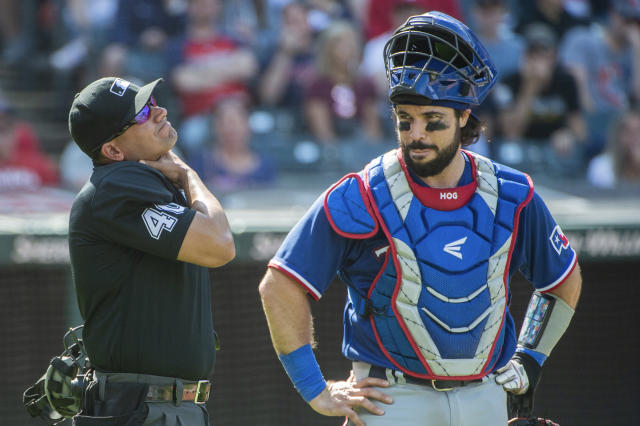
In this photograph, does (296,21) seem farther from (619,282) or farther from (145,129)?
(145,129)

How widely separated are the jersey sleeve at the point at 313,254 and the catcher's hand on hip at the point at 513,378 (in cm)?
61

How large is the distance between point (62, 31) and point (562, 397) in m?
4.76

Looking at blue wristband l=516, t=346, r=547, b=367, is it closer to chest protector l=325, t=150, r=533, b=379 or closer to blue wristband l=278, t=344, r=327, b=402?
chest protector l=325, t=150, r=533, b=379

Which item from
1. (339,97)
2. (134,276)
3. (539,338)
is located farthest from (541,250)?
(339,97)

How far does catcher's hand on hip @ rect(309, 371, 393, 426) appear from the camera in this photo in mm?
2270

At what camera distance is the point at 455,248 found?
89.2 inches

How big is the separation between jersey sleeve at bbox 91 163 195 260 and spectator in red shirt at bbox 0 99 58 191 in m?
3.60

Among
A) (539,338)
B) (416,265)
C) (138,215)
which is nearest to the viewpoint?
(416,265)

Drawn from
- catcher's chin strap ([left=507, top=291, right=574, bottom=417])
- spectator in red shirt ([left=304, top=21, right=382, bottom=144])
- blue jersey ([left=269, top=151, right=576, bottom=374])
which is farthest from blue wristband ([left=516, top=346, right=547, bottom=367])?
spectator in red shirt ([left=304, top=21, right=382, bottom=144])

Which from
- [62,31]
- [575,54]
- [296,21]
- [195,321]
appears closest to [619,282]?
[575,54]

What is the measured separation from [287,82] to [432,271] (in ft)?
Result: 14.9

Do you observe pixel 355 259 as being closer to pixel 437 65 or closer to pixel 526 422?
pixel 437 65

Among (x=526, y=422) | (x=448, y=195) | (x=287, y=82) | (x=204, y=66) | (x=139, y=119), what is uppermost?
(x=204, y=66)

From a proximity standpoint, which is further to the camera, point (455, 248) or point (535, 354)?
point (535, 354)
